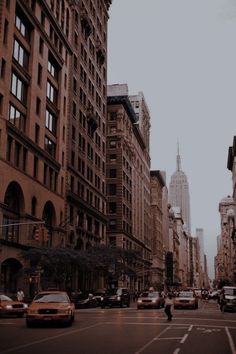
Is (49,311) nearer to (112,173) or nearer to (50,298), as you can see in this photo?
A: (50,298)

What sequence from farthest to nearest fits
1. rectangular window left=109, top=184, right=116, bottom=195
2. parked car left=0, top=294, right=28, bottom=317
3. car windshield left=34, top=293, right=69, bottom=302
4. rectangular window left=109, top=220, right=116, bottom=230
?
rectangular window left=109, top=184, right=116, bottom=195
rectangular window left=109, top=220, right=116, bottom=230
parked car left=0, top=294, right=28, bottom=317
car windshield left=34, top=293, right=69, bottom=302

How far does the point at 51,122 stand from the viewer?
61.1 m

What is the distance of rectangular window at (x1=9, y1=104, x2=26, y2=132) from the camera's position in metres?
→ 48.8

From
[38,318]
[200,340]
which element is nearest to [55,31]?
[38,318]

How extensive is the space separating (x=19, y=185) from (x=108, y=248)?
23.1m

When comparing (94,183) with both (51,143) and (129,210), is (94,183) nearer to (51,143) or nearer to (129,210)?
(51,143)

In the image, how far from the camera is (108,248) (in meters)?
68.1

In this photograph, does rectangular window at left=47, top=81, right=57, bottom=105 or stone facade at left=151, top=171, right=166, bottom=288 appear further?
stone facade at left=151, top=171, right=166, bottom=288

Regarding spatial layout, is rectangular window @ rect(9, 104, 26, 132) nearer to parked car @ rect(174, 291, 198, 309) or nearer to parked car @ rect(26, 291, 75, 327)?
parked car @ rect(174, 291, 198, 309)

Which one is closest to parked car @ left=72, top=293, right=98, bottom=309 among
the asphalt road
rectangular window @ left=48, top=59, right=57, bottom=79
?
the asphalt road

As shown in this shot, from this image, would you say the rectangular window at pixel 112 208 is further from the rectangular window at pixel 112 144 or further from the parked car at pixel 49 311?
the parked car at pixel 49 311

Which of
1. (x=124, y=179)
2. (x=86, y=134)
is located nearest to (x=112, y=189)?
(x=124, y=179)

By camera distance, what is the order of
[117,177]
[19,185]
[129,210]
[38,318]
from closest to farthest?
1. [38,318]
2. [19,185]
3. [117,177]
4. [129,210]

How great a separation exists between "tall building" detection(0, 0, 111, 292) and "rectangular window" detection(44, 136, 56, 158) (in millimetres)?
116
